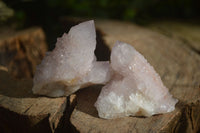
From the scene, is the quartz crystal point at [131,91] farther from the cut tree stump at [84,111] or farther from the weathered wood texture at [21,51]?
the weathered wood texture at [21,51]

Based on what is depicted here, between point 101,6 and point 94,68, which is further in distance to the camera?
point 101,6

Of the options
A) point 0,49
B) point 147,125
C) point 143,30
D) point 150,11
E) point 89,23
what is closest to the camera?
point 147,125

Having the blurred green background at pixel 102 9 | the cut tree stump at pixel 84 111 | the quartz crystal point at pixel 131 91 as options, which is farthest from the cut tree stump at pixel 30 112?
the blurred green background at pixel 102 9

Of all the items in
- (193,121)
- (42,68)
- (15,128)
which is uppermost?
(42,68)

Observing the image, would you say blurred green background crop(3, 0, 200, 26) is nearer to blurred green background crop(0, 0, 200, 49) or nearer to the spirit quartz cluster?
blurred green background crop(0, 0, 200, 49)

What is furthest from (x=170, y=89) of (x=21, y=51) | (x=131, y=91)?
(x=21, y=51)

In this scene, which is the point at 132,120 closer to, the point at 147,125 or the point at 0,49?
the point at 147,125

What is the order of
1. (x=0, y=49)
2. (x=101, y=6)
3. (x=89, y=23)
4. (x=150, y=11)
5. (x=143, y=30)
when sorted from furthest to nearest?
(x=150, y=11), (x=101, y=6), (x=143, y=30), (x=0, y=49), (x=89, y=23)

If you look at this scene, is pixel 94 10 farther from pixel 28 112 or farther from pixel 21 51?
pixel 28 112

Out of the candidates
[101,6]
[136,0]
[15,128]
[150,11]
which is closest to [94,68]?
[15,128]
